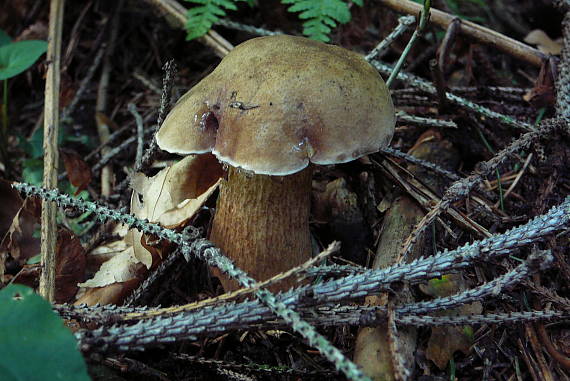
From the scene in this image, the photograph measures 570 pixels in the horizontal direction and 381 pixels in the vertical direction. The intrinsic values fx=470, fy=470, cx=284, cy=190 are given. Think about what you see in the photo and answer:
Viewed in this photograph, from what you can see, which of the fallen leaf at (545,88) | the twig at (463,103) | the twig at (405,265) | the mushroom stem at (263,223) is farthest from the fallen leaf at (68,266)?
the fallen leaf at (545,88)

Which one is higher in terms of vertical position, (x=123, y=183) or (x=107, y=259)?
(x=123, y=183)

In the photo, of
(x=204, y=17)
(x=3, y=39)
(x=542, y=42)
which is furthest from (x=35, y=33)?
(x=542, y=42)

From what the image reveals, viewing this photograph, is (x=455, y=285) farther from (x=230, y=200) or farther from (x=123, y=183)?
(x=123, y=183)

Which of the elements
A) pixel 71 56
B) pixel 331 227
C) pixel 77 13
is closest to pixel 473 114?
pixel 331 227

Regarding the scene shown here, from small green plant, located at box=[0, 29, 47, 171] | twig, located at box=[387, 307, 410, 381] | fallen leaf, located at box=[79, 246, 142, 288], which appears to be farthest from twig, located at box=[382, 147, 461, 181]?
small green plant, located at box=[0, 29, 47, 171]

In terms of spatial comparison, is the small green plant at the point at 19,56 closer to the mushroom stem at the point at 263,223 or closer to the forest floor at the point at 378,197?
the forest floor at the point at 378,197

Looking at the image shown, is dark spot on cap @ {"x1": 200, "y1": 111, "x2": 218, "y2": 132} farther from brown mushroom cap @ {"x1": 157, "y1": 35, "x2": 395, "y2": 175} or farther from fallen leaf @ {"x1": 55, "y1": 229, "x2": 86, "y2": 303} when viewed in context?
fallen leaf @ {"x1": 55, "y1": 229, "x2": 86, "y2": 303}
